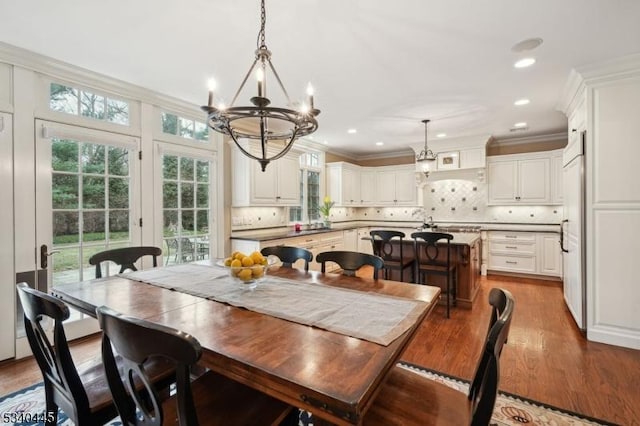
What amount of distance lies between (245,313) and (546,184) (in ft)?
19.9

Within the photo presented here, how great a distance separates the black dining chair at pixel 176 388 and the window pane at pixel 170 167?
2.74 metres

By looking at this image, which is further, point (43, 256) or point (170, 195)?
point (170, 195)

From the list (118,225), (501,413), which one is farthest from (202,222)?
(501,413)

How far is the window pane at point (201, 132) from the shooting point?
402 centimetres

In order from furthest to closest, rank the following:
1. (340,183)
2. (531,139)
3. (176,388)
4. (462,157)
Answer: (340,183) → (462,157) → (531,139) → (176,388)

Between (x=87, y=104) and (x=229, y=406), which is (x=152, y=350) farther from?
(x=87, y=104)

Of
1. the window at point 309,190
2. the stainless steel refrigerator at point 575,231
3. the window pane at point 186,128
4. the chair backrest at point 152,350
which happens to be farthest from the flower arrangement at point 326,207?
the chair backrest at point 152,350

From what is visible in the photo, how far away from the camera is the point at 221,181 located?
423cm

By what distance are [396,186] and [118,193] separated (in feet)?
18.2

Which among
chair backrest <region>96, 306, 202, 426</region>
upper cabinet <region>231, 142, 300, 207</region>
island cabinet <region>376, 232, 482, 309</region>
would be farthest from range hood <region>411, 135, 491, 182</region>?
chair backrest <region>96, 306, 202, 426</region>

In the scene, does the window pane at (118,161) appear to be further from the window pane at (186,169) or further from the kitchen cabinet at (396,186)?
the kitchen cabinet at (396,186)

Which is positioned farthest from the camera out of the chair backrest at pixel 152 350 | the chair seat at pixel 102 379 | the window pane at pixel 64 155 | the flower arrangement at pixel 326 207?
the flower arrangement at pixel 326 207

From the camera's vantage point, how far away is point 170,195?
145 inches

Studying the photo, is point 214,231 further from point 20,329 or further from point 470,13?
point 470,13
